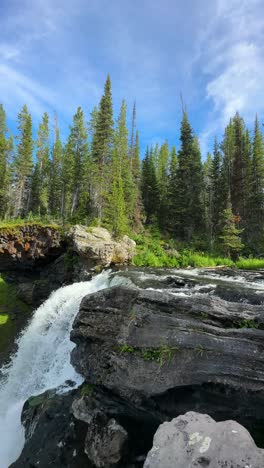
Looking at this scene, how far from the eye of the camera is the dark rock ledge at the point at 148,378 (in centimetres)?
554

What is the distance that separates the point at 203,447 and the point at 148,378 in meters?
2.53

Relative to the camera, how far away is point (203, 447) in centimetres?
372

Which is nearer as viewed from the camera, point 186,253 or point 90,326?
point 90,326

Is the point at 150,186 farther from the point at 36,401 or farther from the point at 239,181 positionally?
the point at 36,401

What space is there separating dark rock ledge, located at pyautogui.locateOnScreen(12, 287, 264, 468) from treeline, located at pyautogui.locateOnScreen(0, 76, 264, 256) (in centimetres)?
2411

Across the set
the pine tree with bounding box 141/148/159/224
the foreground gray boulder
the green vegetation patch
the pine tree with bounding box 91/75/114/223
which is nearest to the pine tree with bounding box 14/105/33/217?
the pine tree with bounding box 91/75/114/223

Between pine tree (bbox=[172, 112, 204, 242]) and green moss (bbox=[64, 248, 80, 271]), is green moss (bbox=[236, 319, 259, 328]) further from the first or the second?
pine tree (bbox=[172, 112, 204, 242])

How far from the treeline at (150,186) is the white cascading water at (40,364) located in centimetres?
1706

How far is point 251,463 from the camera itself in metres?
3.35

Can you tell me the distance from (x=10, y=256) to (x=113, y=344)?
21.4 metres

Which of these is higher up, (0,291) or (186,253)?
(186,253)

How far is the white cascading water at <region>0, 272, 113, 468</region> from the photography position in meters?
9.22

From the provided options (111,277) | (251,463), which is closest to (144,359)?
(251,463)

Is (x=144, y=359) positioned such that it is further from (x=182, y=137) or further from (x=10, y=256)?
(x=182, y=137)
